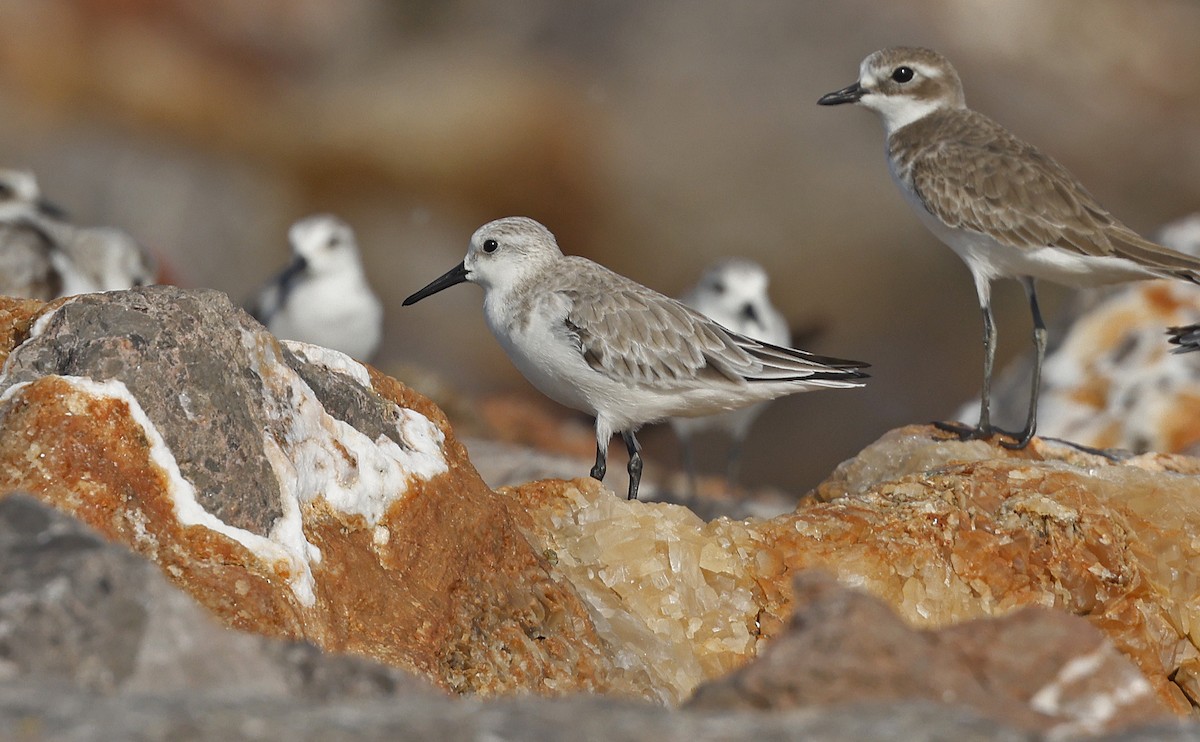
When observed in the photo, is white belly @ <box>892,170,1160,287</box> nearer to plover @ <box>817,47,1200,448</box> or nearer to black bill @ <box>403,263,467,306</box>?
plover @ <box>817,47,1200,448</box>

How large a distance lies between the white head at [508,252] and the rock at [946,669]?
465cm

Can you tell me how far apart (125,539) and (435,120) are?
1643cm

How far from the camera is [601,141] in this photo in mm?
19578

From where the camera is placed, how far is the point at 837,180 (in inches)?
724

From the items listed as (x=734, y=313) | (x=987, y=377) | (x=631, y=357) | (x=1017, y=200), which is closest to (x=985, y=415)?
(x=987, y=377)

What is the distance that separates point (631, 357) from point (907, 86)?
11.4 feet

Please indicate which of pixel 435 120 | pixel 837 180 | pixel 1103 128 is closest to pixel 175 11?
pixel 435 120

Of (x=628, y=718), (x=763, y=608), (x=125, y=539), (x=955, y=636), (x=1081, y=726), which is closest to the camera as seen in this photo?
(x=628, y=718)

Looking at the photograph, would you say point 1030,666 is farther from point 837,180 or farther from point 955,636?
point 837,180

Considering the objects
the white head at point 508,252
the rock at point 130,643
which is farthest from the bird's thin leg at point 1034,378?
the rock at point 130,643

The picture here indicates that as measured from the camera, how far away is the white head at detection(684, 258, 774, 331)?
1324 centimetres

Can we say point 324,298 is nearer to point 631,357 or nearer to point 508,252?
point 508,252

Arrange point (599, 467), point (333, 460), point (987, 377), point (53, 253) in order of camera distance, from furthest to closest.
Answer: point (53, 253) < point (987, 377) < point (599, 467) < point (333, 460)

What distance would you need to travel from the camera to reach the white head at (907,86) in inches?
381
